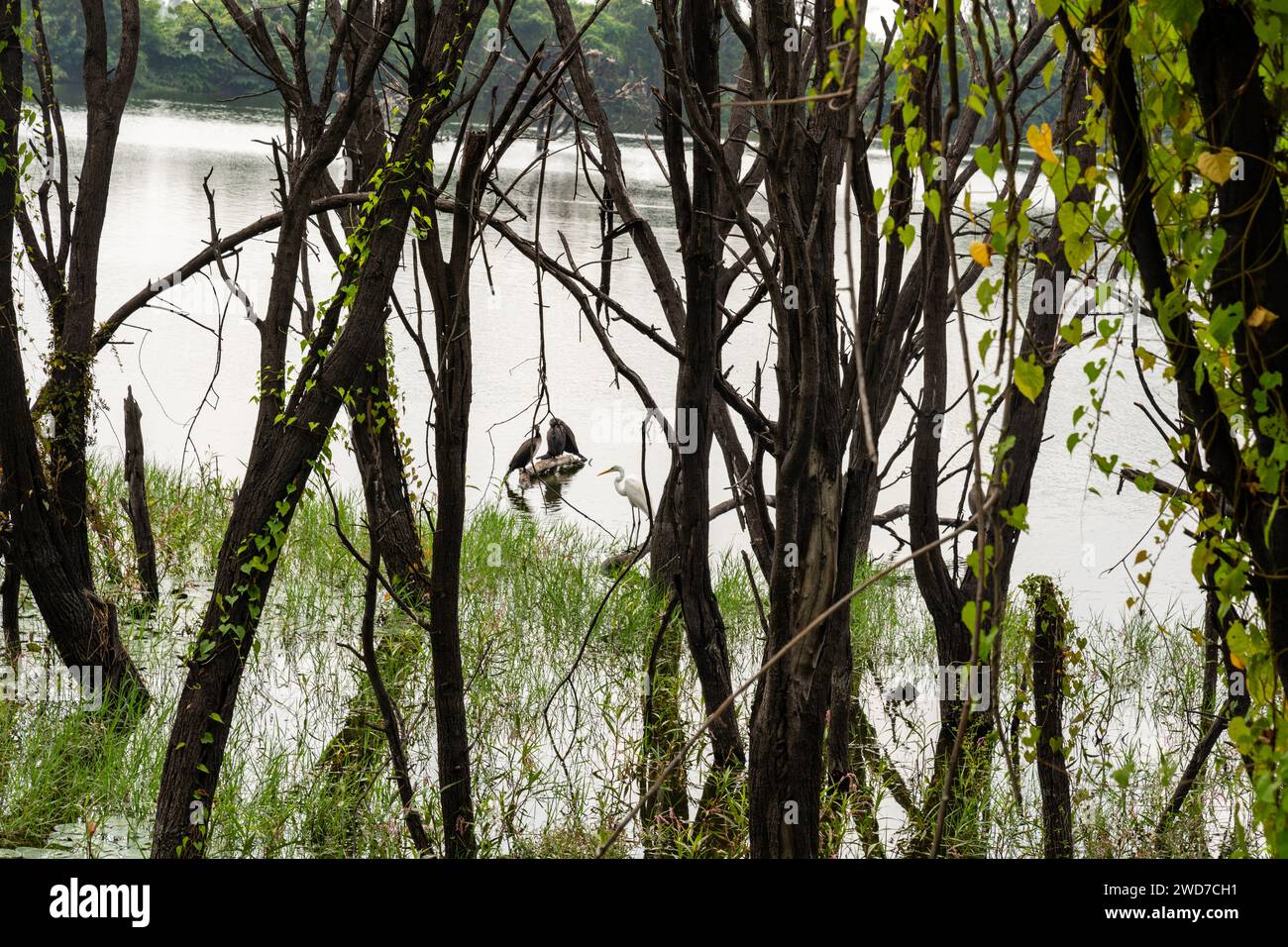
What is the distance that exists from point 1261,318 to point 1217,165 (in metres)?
0.17

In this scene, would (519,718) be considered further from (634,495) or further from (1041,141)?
(1041,141)

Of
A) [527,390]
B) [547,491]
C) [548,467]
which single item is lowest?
[547,491]

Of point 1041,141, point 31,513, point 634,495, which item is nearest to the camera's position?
point 1041,141

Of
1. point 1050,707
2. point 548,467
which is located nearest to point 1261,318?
point 1050,707

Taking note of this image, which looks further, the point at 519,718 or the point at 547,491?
the point at 547,491

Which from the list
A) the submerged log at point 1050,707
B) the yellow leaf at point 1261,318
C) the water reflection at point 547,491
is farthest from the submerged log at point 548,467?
the yellow leaf at point 1261,318

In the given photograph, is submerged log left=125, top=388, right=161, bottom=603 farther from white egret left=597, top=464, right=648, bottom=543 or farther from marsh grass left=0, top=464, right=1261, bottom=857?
white egret left=597, top=464, right=648, bottom=543

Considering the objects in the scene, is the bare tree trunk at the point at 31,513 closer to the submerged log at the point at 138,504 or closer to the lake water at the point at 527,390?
the lake water at the point at 527,390

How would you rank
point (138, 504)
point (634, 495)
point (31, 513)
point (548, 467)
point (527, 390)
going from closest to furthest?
1. point (31, 513)
2. point (138, 504)
3. point (634, 495)
4. point (548, 467)
5. point (527, 390)

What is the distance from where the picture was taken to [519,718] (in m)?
4.00

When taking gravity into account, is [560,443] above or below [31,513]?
above

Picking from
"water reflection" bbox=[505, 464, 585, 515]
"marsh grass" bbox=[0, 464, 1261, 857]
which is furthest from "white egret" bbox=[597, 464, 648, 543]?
"water reflection" bbox=[505, 464, 585, 515]

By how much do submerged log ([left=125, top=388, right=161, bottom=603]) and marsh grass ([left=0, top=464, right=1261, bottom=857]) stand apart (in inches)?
2.7
